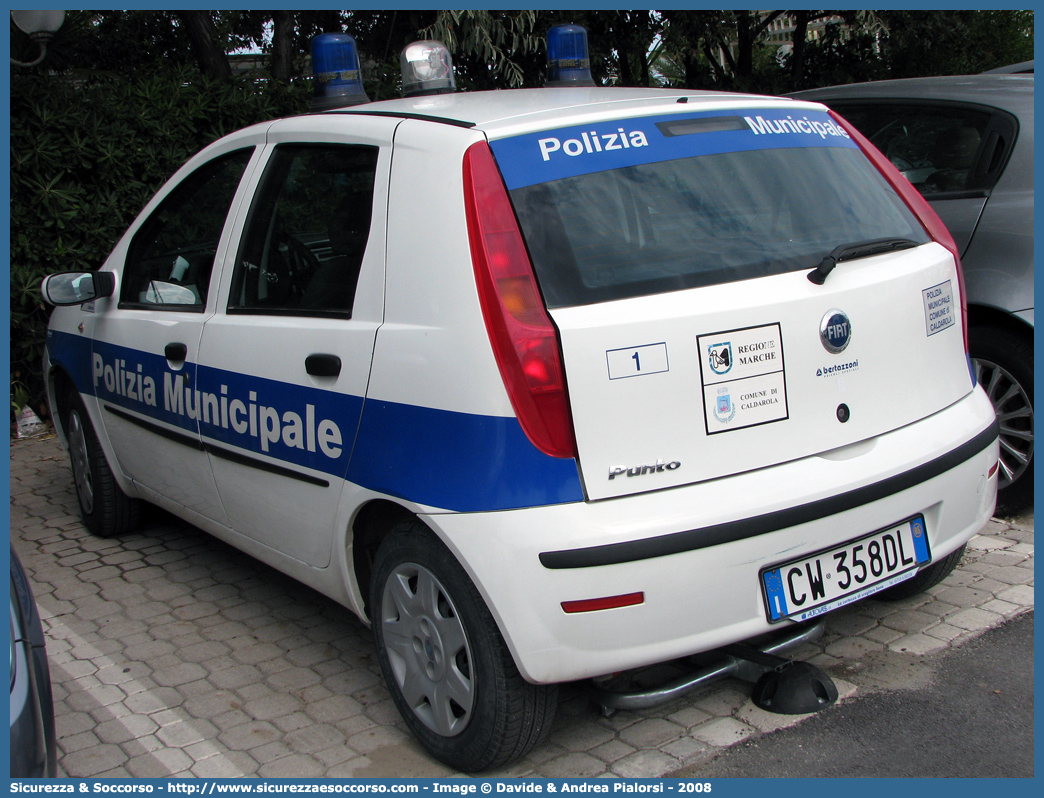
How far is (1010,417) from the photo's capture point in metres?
4.04

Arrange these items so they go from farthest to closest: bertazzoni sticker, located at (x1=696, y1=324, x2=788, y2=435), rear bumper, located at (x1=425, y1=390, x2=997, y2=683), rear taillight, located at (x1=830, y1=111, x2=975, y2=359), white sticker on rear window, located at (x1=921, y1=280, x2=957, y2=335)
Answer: rear taillight, located at (x1=830, y1=111, x2=975, y2=359) < white sticker on rear window, located at (x1=921, y1=280, x2=957, y2=335) < bertazzoni sticker, located at (x1=696, y1=324, x2=788, y2=435) < rear bumper, located at (x1=425, y1=390, x2=997, y2=683)

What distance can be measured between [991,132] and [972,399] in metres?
1.88

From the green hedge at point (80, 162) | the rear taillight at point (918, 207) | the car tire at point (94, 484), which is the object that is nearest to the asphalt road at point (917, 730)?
the rear taillight at point (918, 207)

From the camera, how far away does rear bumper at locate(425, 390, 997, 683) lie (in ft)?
7.40

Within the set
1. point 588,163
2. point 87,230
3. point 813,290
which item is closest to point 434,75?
point 588,163

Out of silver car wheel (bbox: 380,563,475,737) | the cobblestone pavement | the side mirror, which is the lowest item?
the cobblestone pavement

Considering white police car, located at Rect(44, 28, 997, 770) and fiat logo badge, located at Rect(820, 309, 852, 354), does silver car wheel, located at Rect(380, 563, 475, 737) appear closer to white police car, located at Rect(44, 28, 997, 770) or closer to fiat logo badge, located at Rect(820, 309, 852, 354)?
white police car, located at Rect(44, 28, 997, 770)

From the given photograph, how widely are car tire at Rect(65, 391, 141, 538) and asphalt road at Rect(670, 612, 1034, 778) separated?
302 centimetres

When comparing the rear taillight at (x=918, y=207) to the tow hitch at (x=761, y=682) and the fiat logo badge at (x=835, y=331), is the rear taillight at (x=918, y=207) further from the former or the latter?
the tow hitch at (x=761, y=682)

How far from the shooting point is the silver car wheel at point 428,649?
2.54 metres

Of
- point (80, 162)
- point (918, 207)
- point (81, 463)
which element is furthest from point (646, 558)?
point (80, 162)

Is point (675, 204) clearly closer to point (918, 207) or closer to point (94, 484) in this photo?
point (918, 207)

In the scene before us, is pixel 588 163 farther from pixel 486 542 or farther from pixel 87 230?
pixel 87 230

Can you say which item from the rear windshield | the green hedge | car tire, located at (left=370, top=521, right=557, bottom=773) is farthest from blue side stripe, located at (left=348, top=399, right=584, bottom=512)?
the green hedge
